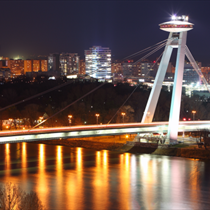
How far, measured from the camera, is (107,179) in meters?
6.56

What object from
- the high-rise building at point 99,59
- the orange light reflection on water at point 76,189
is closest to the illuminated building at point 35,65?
the high-rise building at point 99,59

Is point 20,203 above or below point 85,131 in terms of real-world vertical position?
below

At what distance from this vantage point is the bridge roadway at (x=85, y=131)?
7164 mm

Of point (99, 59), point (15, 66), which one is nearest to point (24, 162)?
point (99, 59)

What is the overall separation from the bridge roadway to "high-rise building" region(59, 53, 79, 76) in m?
33.3

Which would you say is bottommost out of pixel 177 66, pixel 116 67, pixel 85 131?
pixel 85 131

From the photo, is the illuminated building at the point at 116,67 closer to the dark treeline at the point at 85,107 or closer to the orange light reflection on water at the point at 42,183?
the dark treeline at the point at 85,107

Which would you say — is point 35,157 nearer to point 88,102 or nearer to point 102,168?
point 102,168

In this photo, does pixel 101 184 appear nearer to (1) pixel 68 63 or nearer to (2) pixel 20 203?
(2) pixel 20 203

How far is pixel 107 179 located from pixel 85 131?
5.60 ft

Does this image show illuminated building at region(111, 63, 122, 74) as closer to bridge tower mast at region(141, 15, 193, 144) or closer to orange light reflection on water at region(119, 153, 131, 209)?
bridge tower mast at region(141, 15, 193, 144)

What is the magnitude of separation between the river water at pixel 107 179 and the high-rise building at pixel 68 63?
33592 mm

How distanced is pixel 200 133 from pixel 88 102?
574 centimetres

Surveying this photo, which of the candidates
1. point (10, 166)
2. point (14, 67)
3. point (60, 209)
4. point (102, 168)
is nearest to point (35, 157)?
point (10, 166)
